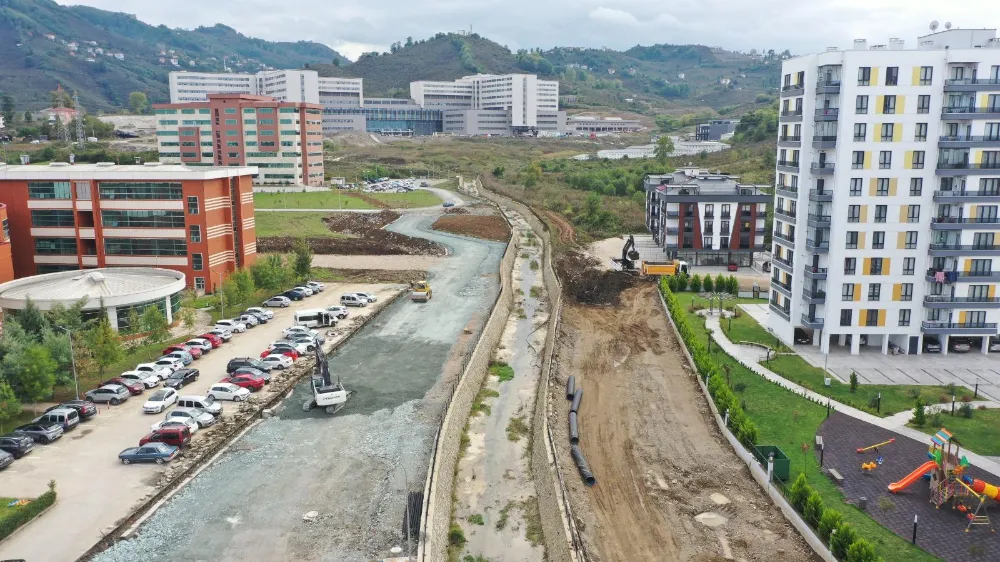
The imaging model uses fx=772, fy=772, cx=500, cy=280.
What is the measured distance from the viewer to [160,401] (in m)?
37.8

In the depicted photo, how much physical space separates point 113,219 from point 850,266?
2127 inches

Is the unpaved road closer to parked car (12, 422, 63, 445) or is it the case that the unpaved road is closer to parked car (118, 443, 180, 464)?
parked car (118, 443, 180, 464)

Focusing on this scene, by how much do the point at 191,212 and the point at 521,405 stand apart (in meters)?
35.3

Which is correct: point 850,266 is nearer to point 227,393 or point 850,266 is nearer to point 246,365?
point 246,365

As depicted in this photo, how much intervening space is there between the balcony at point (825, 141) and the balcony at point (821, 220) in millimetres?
4141

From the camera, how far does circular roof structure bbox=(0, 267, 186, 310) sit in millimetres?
47494

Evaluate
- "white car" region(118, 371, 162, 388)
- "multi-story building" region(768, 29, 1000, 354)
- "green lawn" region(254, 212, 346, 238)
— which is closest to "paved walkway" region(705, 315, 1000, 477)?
"multi-story building" region(768, 29, 1000, 354)

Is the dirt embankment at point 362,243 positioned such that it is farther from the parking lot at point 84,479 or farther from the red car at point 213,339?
the parking lot at point 84,479

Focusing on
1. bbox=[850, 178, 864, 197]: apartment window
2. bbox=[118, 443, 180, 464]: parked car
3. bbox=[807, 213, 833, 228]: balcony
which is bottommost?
bbox=[118, 443, 180, 464]: parked car

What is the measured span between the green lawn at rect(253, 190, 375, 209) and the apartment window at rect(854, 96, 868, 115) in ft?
267

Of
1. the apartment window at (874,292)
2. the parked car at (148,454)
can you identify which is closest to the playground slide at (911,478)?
the apartment window at (874,292)

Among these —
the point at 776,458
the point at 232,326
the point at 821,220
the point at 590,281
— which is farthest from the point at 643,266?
the point at 776,458

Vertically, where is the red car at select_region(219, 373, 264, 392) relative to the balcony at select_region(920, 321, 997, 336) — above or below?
below

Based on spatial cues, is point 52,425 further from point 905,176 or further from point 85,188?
point 905,176
